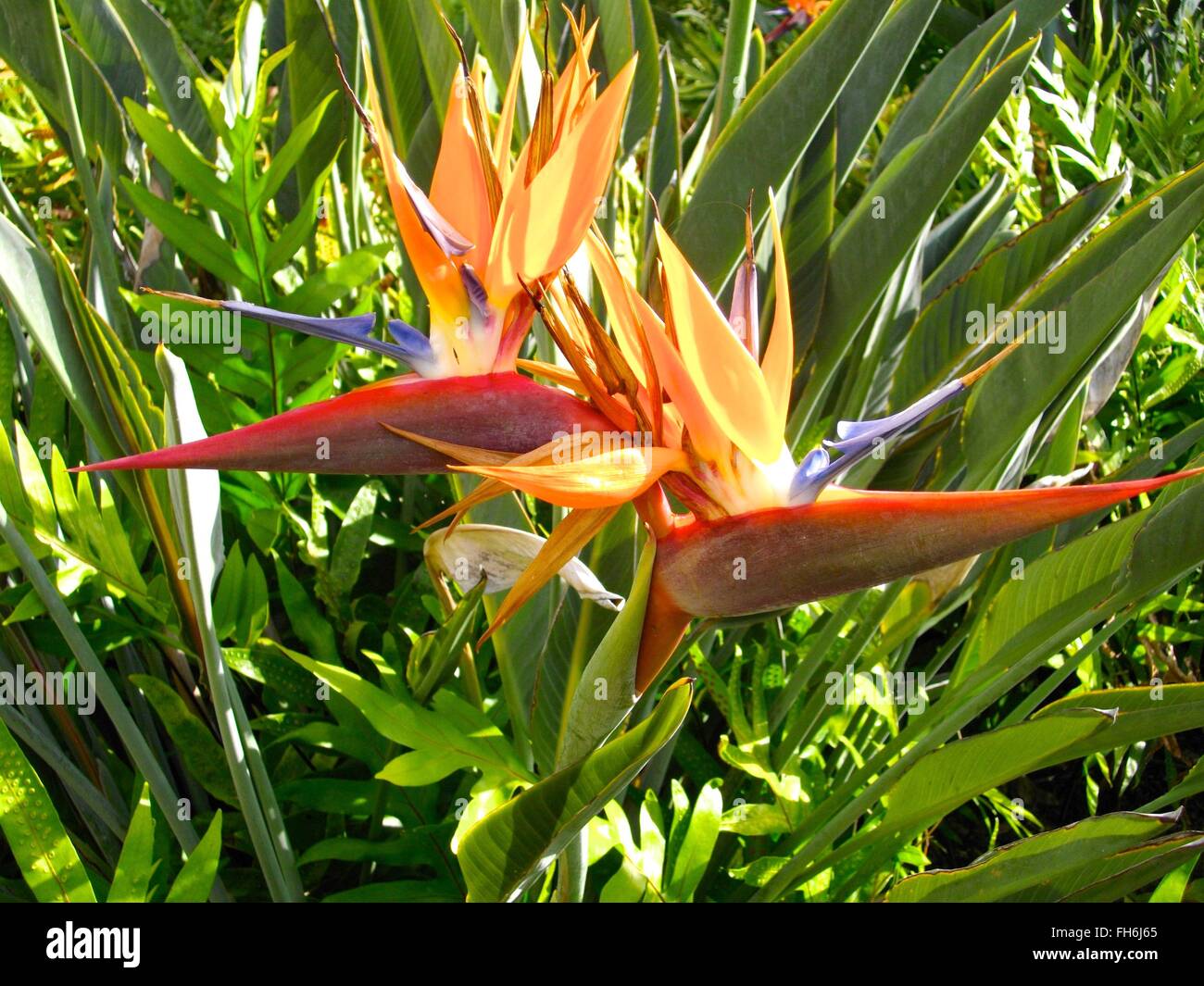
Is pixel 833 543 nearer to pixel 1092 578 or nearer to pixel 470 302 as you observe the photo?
pixel 470 302

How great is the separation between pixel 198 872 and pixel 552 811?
276 millimetres

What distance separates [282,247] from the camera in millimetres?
896

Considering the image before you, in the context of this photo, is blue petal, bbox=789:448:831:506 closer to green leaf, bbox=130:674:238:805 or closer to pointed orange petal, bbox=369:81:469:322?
pointed orange petal, bbox=369:81:469:322

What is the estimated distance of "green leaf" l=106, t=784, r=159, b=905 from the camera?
645mm

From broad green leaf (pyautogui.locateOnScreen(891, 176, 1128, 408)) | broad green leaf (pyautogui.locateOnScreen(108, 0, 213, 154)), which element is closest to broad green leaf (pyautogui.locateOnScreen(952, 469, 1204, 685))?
broad green leaf (pyautogui.locateOnScreen(891, 176, 1128, 408))

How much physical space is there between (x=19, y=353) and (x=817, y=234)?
0.74m

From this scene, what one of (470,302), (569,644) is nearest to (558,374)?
(470,302)

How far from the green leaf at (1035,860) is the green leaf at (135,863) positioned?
1.51 ft

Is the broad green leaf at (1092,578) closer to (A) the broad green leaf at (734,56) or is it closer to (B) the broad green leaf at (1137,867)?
(B) the broad green leaf at (1137,867)

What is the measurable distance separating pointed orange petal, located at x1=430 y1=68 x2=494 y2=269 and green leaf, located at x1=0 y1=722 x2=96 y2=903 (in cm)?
41

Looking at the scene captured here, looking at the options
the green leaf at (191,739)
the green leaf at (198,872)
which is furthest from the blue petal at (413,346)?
the green leaf at (191,739)

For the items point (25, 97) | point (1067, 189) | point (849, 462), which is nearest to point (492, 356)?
point (849, 462)

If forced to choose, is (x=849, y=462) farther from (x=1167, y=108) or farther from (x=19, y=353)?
(x=1167, y=108)

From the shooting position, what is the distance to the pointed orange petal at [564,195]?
16.2 inches
